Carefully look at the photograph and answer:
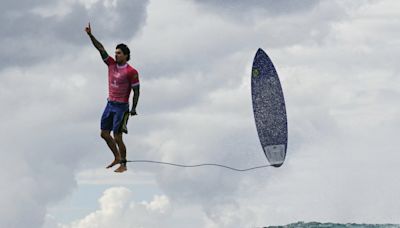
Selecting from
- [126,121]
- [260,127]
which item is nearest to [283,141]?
[260,127]

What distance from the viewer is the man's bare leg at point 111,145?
17.9 meters

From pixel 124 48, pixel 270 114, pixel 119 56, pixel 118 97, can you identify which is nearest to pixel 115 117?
pixel 118 97

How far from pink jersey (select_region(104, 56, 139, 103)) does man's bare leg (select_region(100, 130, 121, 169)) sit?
1085 mm

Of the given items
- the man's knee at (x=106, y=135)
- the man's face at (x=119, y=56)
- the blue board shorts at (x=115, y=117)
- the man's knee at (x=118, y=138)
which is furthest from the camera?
the man's knee at (x=106, y=135)

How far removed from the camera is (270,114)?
70.2 ft

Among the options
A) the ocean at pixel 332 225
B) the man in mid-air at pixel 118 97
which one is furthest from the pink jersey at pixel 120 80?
the ocean at pixel 332 225

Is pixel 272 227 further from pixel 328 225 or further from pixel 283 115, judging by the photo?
pixel 283 115

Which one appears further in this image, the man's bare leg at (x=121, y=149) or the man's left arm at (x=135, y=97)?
the man's bare leg at (x=121, y=149)

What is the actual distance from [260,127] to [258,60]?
2.45 meters

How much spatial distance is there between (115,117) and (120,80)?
3.54 ft

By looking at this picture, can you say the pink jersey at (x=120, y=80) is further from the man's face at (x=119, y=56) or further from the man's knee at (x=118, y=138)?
the man's knee at (x=118, y=138)

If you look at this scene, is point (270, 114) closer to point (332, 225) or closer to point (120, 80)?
point (332, 225)

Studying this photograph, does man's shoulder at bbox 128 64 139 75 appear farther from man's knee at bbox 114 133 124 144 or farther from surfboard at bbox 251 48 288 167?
surfboard at bbox 251 48 288 167

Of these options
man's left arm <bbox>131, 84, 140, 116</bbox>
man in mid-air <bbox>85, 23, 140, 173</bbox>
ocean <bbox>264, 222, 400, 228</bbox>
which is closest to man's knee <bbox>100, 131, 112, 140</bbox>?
man in mid-air <bbox>85, 23, 140, 173</bbox>
